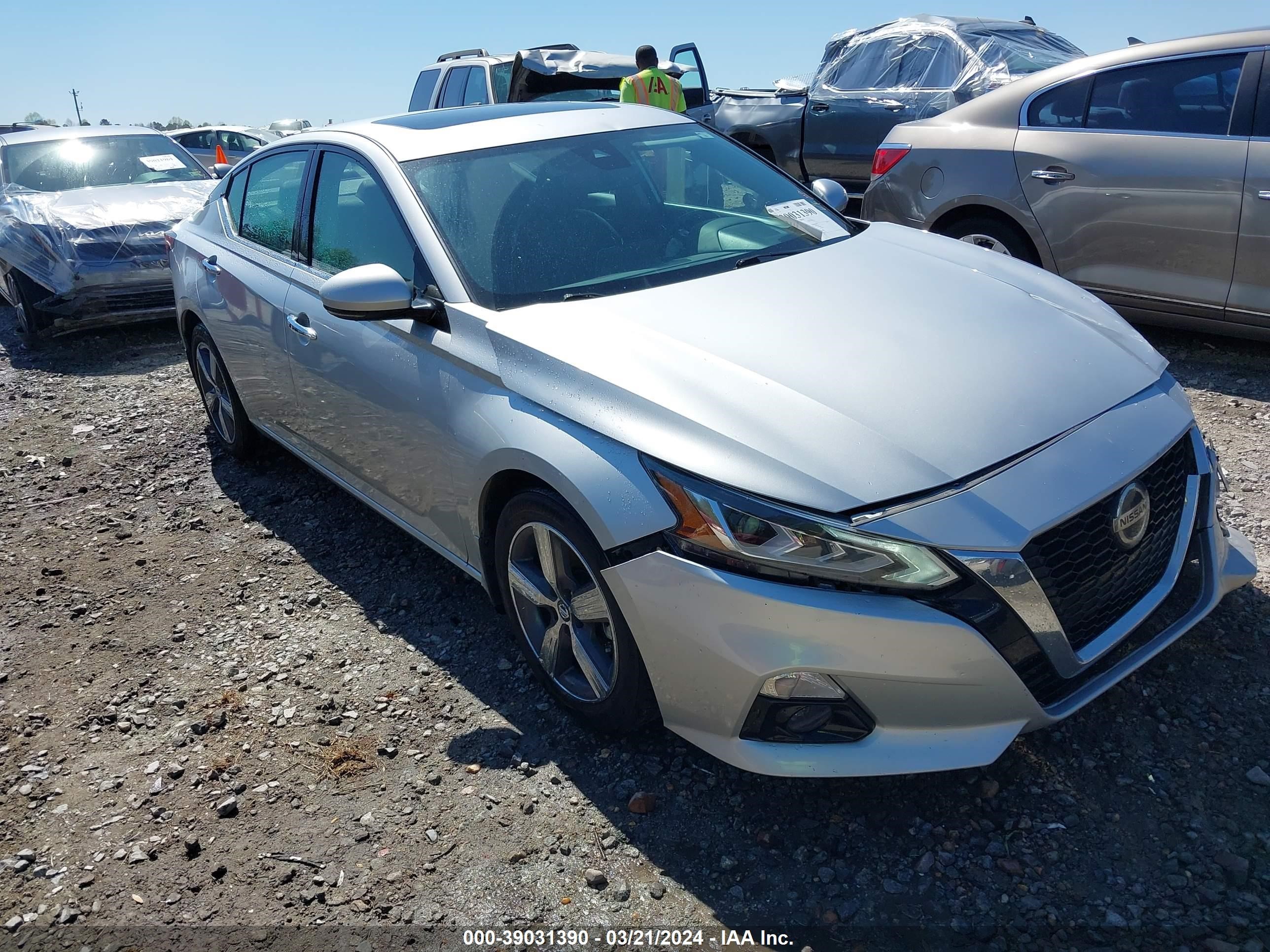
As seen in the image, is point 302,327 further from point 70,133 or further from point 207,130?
point 207,130

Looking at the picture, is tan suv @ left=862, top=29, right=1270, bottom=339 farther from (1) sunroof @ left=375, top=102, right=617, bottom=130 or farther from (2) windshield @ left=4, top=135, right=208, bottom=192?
(2) windshield @ left=4, top=135, right=208, bottom=192

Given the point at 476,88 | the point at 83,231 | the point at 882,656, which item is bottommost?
the point at 882,656

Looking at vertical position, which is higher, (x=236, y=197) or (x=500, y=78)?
(x=500, y=78)

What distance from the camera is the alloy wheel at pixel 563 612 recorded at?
2.62 m

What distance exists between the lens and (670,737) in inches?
109

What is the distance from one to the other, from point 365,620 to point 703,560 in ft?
5.89

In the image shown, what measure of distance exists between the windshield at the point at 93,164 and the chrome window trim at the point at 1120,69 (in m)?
7.15

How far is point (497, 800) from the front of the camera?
2605 mm

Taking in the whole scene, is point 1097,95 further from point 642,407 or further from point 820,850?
point 820,850

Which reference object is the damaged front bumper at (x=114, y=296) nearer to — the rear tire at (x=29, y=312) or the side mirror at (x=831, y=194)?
the rear tire at (x=29, y=312)

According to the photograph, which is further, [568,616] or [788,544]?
[568,616]

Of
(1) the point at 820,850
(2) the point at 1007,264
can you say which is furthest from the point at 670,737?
(2) the point at 1007,264

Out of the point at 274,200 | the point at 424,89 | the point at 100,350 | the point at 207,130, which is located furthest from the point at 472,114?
the point at 207,130

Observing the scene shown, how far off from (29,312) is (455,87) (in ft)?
17.6
